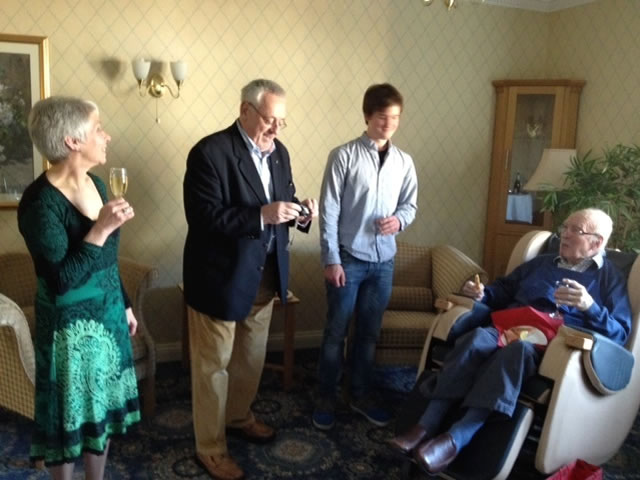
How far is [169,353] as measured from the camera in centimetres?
349

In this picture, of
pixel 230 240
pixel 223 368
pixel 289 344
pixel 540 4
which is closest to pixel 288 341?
pixel 289 344

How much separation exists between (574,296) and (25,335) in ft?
6.82

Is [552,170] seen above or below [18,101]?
below

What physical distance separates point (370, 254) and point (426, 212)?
1437mm

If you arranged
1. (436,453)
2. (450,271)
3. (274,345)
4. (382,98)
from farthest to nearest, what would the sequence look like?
(274,345) → (450,271) → (382,98) → (436,453)

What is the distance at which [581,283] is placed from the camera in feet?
8.23

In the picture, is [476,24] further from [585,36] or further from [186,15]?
[186,15]

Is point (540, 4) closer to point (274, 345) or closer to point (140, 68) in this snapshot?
point (140, 68)

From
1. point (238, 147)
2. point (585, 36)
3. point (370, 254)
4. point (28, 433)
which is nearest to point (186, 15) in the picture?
point (238, 147)

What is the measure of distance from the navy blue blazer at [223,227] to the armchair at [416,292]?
3.31 feet

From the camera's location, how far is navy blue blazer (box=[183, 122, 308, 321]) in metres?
2.12

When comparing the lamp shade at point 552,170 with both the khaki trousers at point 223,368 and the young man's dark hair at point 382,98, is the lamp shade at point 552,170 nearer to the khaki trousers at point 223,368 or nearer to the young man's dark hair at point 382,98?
the young man's dark hair at point 382,98

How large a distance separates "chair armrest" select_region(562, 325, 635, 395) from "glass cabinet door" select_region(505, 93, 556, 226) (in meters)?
1.74

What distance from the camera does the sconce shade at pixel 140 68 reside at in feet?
9.98
